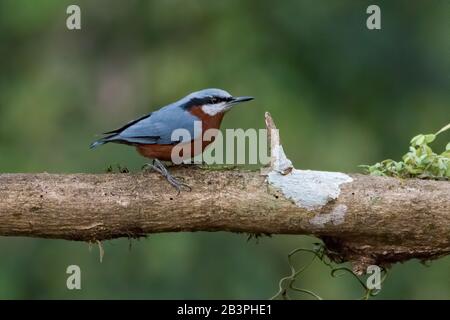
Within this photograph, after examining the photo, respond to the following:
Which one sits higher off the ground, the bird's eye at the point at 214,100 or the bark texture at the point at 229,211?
the bird's eye at the point at 214,100

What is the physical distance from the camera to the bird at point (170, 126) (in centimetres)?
608

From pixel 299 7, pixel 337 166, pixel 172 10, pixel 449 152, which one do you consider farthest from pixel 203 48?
pixel 449 152

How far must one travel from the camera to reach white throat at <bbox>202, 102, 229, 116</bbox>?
6309 mm

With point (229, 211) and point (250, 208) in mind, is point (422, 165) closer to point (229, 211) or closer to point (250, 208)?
point (250, 208)

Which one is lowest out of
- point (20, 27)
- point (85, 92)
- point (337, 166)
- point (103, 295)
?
point (103, 295)

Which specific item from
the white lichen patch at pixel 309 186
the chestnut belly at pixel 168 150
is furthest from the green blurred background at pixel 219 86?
the white lichen patch at pixel 309 186

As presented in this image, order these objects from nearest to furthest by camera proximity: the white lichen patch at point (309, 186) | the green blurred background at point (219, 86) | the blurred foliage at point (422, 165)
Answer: the white lichen patch at point (309, 186), the blurred foliage at point (422, 165), the green blurred background at point (219, 86)

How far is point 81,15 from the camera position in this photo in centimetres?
1123

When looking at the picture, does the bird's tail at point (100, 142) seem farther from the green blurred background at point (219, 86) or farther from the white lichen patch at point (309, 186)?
the green blurred background at point (219, 86)

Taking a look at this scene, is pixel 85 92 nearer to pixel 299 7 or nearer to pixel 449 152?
pixel 299 7

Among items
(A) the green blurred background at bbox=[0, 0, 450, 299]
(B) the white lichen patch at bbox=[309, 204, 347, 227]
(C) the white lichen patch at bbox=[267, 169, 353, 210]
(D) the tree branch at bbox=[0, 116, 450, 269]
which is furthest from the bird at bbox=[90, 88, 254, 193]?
(A) the green blurred background at bbox=[0, 0, 450, 299]

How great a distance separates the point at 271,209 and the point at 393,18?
6485mm

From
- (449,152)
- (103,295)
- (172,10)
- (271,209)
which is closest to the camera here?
(271,209)

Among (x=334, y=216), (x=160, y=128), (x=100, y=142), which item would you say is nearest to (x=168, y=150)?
(x=160, y=128)
